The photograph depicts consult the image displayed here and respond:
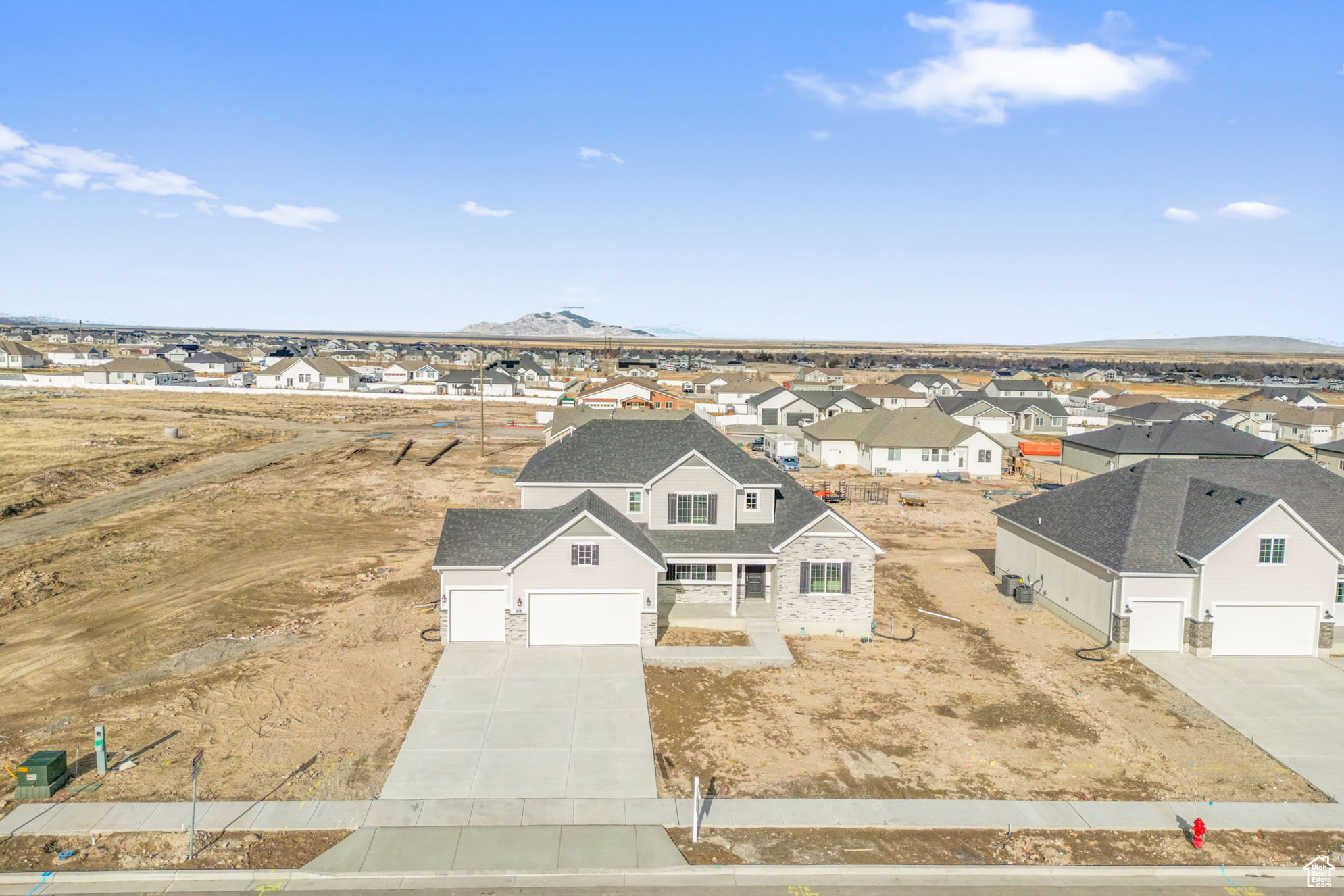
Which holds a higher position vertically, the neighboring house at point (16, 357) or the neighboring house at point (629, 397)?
the neighboring house at point (16, 357)

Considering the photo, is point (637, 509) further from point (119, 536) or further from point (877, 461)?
Result: point (877, 461)

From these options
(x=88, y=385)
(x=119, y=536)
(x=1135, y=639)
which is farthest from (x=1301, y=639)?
(x=88, y=385)

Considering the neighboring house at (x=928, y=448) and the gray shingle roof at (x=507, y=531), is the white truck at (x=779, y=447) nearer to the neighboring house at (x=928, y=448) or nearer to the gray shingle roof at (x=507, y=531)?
the neighboring house at (x=928, y=448)

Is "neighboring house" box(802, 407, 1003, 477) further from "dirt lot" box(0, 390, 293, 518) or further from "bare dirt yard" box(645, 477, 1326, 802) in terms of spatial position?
"dirt lot" box(0, 390, 293, 518)

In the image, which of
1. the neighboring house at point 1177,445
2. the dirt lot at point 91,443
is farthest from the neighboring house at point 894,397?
the dirt lot at point 91,443

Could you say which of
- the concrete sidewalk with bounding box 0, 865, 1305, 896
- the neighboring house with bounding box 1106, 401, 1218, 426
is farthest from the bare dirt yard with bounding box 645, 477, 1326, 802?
the neighboring house with bounding box 1106, 401, 1218, 426

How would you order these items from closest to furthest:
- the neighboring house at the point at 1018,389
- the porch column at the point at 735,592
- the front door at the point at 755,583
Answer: the porch column at the point at 735,592
the front door at the point at 755,583
the neighboring house at the point at 1018,389

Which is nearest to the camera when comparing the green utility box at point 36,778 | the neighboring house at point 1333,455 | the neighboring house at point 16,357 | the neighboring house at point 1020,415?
the green utility box at point 36,778
